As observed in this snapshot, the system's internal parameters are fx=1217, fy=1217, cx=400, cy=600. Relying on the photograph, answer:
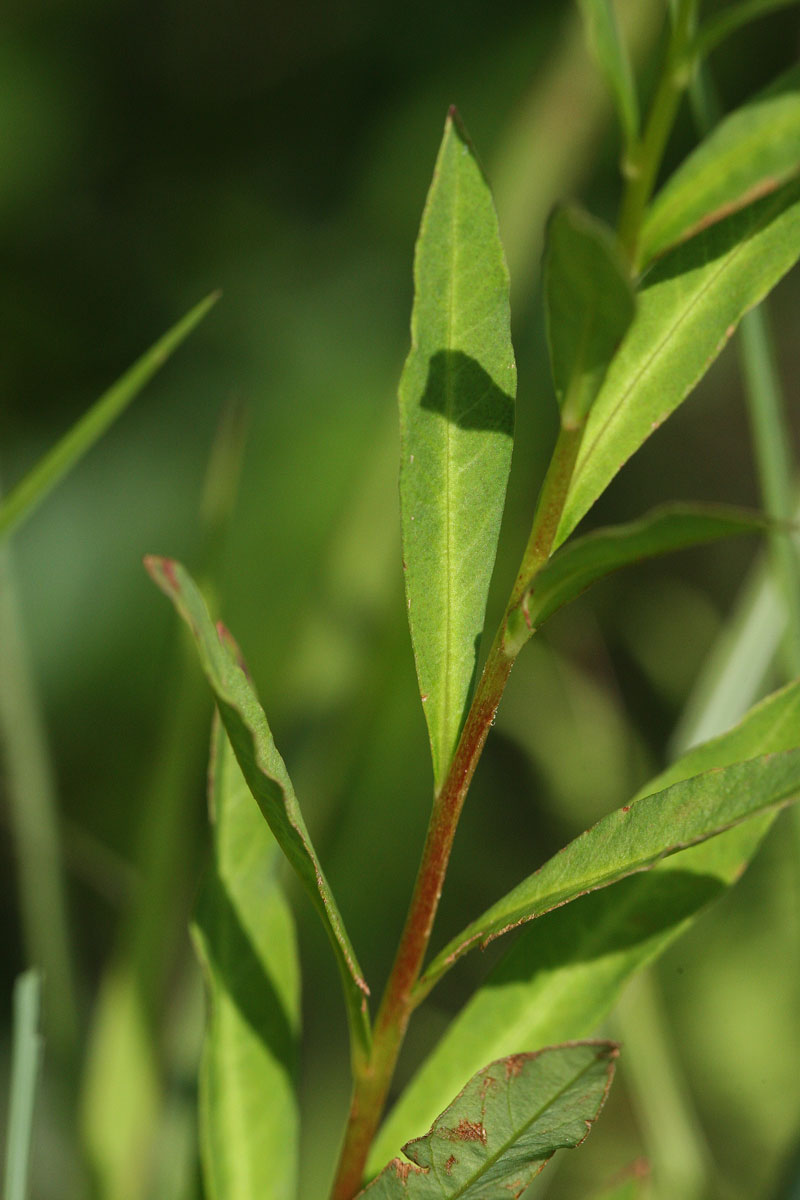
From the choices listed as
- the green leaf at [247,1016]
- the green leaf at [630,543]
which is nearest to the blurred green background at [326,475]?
the green leaf at [247,1016]

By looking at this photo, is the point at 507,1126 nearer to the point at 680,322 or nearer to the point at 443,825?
the point at 443,825

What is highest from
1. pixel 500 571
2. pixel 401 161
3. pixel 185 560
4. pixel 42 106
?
pixel 42 106

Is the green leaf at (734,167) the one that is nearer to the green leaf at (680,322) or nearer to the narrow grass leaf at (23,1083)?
the green leaf at (680,322)

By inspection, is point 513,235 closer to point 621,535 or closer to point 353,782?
point 353,782

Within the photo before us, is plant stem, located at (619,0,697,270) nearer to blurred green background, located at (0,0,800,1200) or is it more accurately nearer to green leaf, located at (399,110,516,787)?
green leaf, located at (399,110,516,787)

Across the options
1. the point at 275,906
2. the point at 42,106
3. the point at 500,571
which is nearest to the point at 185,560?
the point at 500,571
